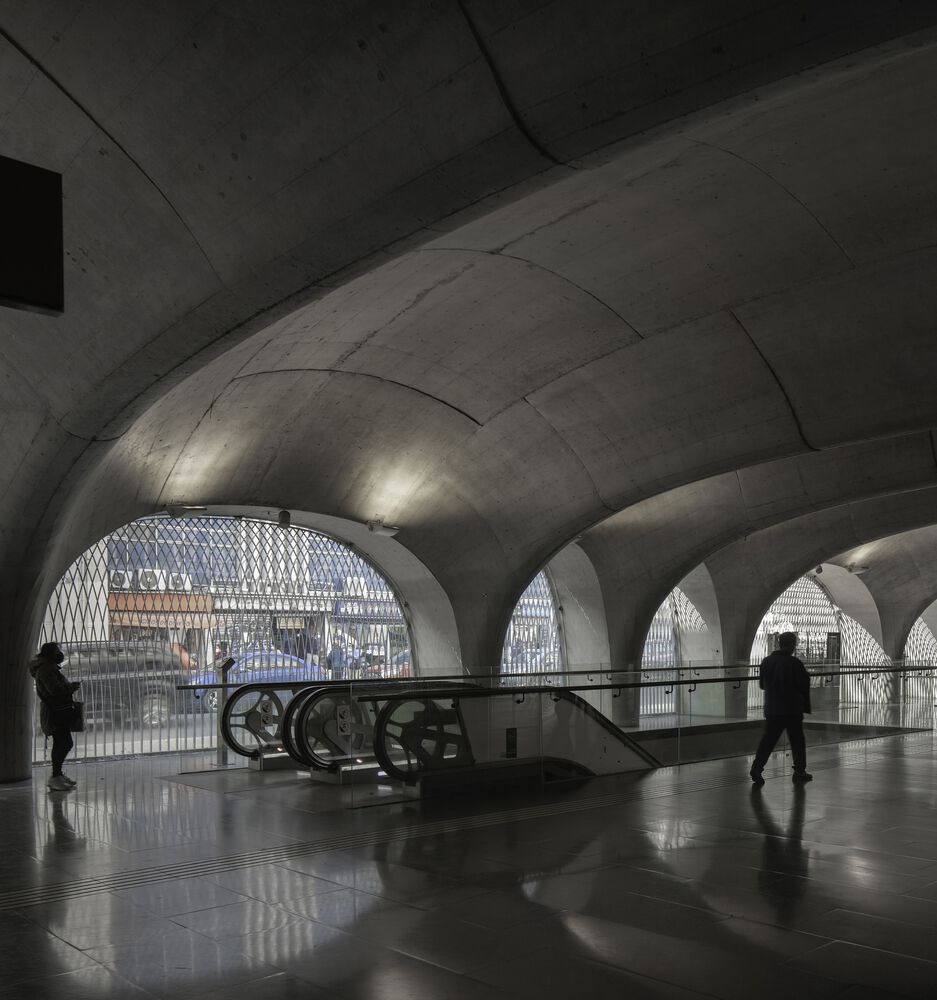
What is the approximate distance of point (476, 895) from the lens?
517cm

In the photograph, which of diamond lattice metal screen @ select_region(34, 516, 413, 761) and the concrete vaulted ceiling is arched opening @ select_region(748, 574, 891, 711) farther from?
diamond lattice metal screen @ select_region(34, 516, 413, 761)

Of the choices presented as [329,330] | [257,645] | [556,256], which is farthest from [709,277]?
[257,645]

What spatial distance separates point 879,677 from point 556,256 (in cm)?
871

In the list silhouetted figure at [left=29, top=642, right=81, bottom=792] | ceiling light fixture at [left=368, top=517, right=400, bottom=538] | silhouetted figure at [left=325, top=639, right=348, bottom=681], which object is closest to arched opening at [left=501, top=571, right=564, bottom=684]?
silhouetted figure at [left=325, top=639, right=348, bottom=681]

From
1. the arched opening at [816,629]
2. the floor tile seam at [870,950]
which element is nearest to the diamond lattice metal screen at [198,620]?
the floor tile seam at [870,950]

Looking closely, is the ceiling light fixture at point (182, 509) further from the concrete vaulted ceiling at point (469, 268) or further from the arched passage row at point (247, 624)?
the arched passage row at point (247, 624)

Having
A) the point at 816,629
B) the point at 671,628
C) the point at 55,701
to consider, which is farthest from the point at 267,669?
the point at 816,629

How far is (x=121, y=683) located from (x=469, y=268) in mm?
7902

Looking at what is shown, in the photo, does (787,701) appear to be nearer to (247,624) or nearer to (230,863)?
(230,863)

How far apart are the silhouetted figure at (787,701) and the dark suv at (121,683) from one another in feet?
28.3

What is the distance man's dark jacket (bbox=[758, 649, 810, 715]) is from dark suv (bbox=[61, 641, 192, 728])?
8.64 meters

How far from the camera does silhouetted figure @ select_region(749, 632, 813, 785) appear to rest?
9406 millimetres

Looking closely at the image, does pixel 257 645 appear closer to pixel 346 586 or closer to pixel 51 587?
pixel 346 586

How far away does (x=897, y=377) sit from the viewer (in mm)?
11844
